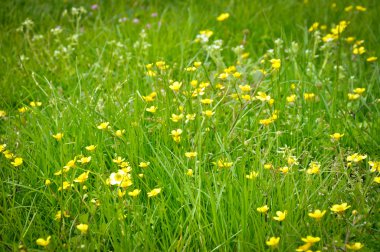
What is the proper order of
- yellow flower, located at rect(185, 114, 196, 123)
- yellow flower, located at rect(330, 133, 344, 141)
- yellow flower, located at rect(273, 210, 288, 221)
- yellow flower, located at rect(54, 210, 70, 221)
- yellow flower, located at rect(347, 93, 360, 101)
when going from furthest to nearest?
yellow flower, located at rect(347, 93, 360, 101), yellow flower, located at rect(185, 114, 196, 123), yellow flower, located at rect(330, 133, 344, 141), yellow flower, located at rect(54, 210, 70, 221), yellow flower, located at rect(273, 210, 288, 221)

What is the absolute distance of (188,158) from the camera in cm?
205

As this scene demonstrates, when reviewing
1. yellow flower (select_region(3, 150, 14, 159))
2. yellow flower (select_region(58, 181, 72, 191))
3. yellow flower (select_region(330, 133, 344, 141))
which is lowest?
yellow flower (select_region(58, 181, 72, 191))

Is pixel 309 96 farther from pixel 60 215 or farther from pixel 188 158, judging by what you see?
pixel 60 215

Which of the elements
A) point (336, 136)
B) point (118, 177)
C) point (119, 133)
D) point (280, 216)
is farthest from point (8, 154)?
point (336, 136)

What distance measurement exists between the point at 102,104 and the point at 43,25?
1862 millimetres

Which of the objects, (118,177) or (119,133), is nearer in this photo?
(118,177)

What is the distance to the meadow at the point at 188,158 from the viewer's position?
1.72 metres

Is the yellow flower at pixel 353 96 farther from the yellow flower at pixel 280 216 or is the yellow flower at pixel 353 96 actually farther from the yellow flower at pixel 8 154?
the yellow flower at pixel 8 154

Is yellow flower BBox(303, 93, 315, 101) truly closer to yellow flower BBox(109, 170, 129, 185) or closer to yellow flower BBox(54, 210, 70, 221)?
yellow flower BBox(109, 170, 129, 185)

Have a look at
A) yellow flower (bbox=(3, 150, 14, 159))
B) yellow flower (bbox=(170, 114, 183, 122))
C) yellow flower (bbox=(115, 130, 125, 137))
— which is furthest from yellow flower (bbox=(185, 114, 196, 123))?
yellow flower (bbox=(3, 150, 14, 159))

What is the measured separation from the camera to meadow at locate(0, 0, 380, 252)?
5.65ft

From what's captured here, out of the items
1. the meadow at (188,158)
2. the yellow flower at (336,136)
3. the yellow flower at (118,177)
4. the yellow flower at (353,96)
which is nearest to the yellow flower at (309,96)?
the meadow at (188,158)

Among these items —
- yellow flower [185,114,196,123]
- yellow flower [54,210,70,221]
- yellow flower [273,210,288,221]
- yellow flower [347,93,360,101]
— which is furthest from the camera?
yellow flower [347,93,360,101]

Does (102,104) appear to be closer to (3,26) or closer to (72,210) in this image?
(72,210)
